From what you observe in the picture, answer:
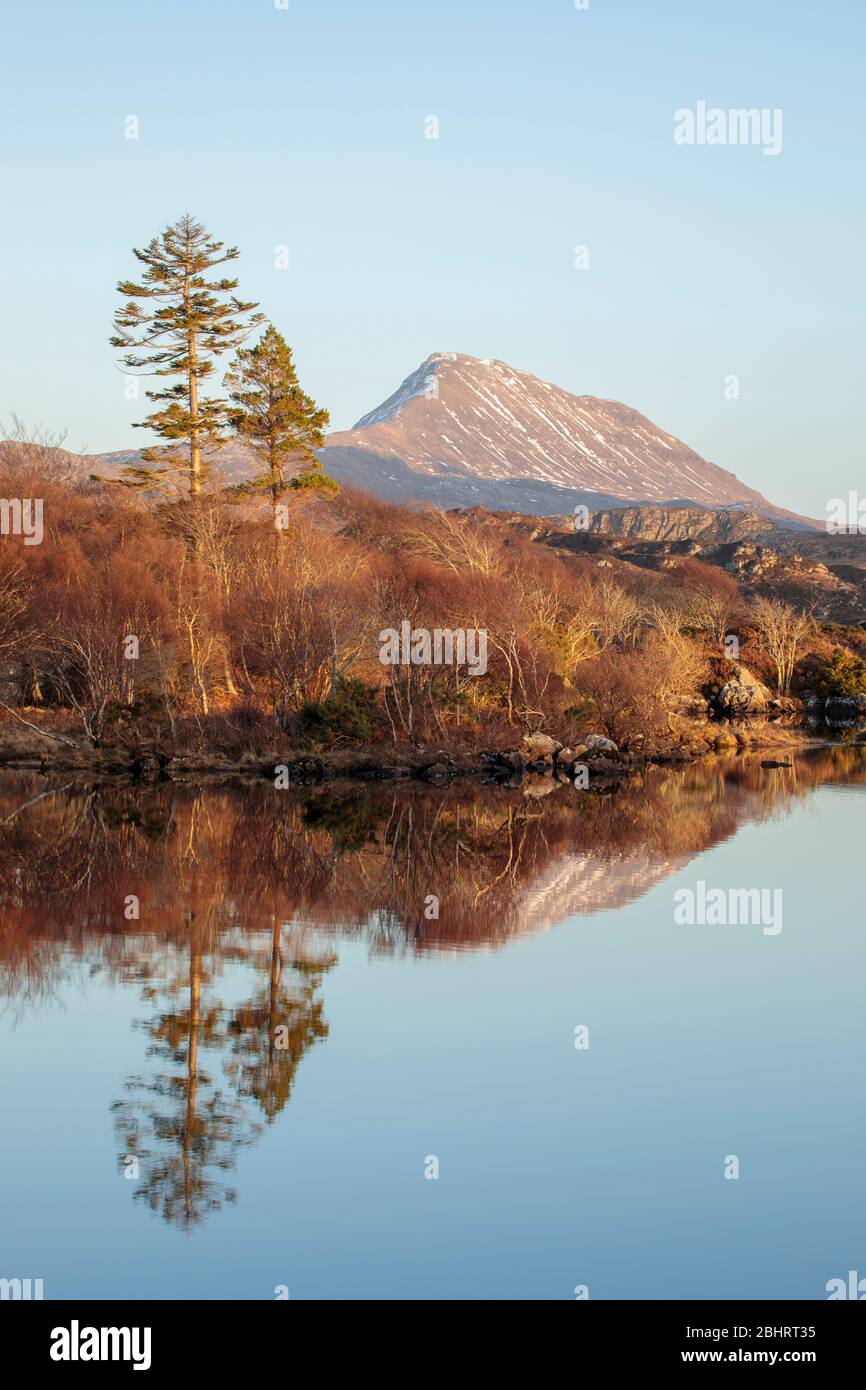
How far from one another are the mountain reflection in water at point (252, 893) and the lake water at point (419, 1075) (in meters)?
0.06

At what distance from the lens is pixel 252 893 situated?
71.1 feet

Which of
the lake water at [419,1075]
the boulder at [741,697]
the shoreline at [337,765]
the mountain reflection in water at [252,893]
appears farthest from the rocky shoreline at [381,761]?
the lake water at [419,1075]

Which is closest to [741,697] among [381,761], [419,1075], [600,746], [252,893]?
[600,746]

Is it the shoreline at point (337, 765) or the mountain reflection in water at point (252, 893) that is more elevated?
the shoreline at point (337, 765)

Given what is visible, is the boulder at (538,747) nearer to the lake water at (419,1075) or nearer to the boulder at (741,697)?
the boulder at (741,697)

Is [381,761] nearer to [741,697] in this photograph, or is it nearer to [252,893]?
[252,893]

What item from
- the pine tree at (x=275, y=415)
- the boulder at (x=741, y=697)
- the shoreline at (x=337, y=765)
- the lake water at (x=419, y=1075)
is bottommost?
the lake water at (x=419, y=1075)

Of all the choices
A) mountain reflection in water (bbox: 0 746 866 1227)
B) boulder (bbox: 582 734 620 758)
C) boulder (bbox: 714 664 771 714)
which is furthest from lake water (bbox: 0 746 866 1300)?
boulder (bbox: 714 664 771 714)

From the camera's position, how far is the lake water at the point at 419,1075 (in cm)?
936

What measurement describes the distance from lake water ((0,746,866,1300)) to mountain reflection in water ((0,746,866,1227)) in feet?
0.21

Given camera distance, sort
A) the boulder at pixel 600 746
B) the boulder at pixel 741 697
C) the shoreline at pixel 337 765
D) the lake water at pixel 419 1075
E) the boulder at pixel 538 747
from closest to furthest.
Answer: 1. the lake water at pixel 419 1075
2. the shoreline at pixel 337 765
3. the boulder at pixel 538 747
4. the boulder at pixel 600 746
5. the boulder at pixel 741 697

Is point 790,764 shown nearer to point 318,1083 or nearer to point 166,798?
point 166,798

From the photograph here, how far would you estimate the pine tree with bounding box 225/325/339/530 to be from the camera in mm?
56500

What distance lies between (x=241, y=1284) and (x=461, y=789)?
98.0ft
